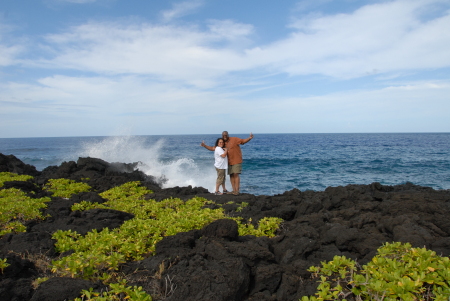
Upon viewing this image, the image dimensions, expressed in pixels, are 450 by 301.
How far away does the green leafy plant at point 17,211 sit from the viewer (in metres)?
6.15

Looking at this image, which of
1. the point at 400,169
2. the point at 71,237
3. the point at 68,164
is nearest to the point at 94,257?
the point at 71,237

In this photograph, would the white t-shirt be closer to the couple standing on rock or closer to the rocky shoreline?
the couple standing on rock

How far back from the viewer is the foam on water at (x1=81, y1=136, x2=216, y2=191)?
69.0 feet

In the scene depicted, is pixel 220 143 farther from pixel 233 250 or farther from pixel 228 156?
pixel 233 250

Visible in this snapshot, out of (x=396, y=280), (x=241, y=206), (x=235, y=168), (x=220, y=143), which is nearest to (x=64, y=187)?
(x=220, y=143)

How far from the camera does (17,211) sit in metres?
6.96

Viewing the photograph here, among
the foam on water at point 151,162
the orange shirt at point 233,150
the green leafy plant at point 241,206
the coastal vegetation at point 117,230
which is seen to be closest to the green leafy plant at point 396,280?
the coastal vegetation at point 117,230

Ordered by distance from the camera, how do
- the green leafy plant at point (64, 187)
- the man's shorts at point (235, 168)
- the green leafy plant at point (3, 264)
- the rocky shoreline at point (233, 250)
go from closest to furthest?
the rocky shoreline at point (233, 250) < the green leafy plant at point (3, 264) < the green leafy plant at point (64, 187) < the man's shorts at point (235, 168)

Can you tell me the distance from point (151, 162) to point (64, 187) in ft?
49.3

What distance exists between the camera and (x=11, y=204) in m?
7.45

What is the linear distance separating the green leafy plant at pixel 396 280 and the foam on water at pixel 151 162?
15.7 metres

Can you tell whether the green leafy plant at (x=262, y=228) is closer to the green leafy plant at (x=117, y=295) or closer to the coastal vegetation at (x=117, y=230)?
the coastal vegetation at (x=117, y=230)

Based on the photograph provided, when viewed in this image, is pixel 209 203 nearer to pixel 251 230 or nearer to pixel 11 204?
pixel 251 230

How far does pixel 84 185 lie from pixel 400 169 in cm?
2518
